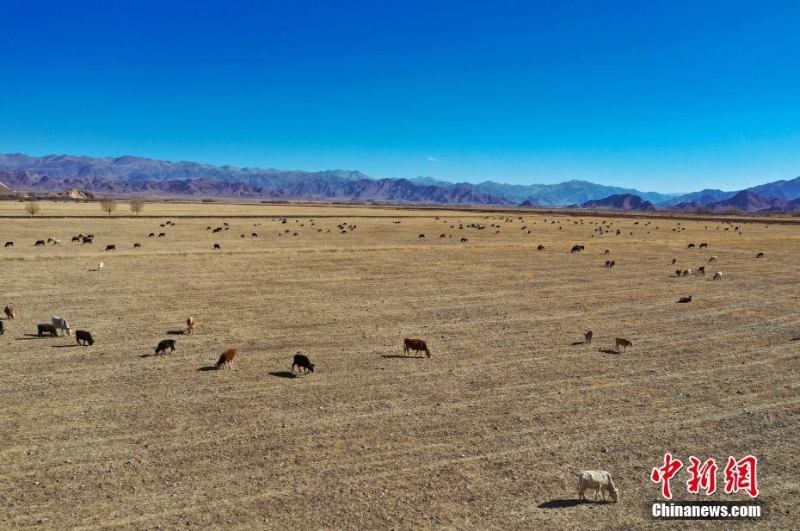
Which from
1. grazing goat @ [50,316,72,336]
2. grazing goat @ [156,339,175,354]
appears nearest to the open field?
grazing goat @ [156,339,175,354]

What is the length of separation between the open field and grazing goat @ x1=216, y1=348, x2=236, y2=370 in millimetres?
373

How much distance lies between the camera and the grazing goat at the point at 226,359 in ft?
49.4

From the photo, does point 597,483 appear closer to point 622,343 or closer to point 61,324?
point 622,343

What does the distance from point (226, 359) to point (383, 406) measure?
525 centimetres

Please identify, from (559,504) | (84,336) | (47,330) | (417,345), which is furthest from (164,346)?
(559,504)

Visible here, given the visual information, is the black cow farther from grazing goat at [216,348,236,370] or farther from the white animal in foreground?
the white animal in foreground

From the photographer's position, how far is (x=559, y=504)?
28.7 feet

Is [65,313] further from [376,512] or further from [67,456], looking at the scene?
[376,512]

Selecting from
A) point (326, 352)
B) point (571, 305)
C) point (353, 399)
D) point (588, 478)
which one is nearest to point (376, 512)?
point (588, 478)

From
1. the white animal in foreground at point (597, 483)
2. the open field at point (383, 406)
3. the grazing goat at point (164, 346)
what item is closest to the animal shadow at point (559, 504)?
the open field at point (383, 406)

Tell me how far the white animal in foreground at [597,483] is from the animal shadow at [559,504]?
16 cm

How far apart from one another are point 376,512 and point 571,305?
18.0 m

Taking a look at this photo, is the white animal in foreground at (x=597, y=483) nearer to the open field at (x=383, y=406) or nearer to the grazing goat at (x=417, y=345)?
the open field at (x=383, y=406)

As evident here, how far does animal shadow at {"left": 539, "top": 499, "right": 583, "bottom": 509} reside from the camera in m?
8.65
